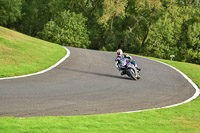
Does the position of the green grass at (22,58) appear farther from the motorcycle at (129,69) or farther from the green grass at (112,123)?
the green grass at (112,123)

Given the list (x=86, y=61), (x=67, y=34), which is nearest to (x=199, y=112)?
(x=86, y=61)

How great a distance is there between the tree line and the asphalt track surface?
28766 mm

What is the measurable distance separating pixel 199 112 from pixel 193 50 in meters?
38.2

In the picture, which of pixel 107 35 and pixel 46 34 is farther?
pixel 107 35

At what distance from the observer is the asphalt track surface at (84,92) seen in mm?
8198

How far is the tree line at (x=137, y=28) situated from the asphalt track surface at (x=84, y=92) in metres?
28.8

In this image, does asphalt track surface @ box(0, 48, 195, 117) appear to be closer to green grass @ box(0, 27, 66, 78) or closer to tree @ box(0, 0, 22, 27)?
green grass @ box(0, 27, 66, 78)

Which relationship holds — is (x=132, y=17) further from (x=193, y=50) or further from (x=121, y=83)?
(x=121, y=83)

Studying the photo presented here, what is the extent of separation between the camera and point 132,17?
4988 cm

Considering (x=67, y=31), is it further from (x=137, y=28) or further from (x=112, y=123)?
(x=112, y=123)

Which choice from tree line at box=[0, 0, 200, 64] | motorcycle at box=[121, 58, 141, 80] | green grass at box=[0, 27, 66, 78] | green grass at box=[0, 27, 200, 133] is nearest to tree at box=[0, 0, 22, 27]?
tree line at box=[0, 0, 200, 64]

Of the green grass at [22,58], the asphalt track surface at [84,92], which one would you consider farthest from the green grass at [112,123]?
the green grass at [22,58]

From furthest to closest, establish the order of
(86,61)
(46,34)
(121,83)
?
(46,34), (86,61), (121,83)

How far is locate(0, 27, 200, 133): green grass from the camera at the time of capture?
577cm
